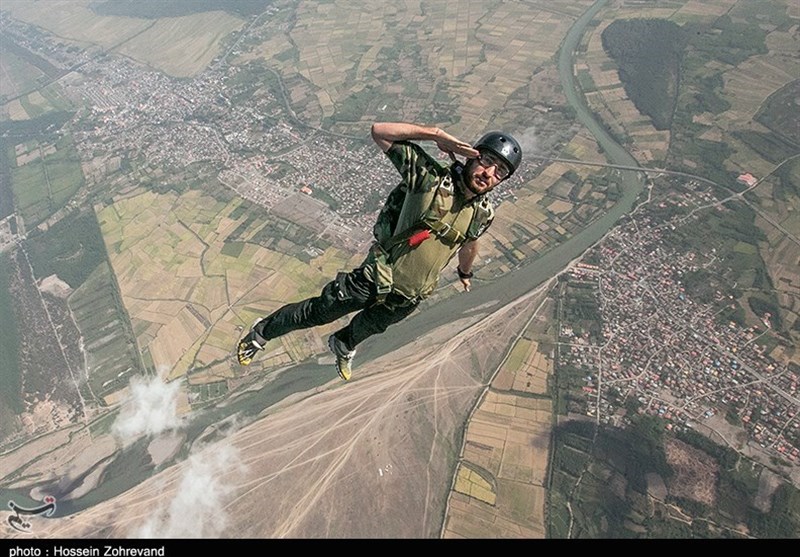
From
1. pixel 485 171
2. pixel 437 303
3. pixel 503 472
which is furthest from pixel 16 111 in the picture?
pixel 485 171

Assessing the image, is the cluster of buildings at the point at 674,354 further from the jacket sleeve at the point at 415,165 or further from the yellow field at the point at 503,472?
the jacket sleeve at the point at 415,165

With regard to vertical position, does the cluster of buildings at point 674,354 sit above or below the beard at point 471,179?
below

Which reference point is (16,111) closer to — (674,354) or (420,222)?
(674,354)

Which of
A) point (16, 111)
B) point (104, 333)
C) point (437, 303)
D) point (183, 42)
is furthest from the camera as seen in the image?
point (183, 42)

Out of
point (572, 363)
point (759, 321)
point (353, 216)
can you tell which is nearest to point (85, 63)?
point (353, 216)

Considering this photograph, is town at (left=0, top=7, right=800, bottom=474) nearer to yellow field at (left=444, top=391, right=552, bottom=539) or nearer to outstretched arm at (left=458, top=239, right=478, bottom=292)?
yellow field at (left=444, top=391, right=552, bottom=539)

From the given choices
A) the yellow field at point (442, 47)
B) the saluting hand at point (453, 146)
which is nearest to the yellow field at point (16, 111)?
the yellow field at point (442, 47)

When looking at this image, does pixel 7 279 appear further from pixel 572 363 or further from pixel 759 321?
pixel 759 321
